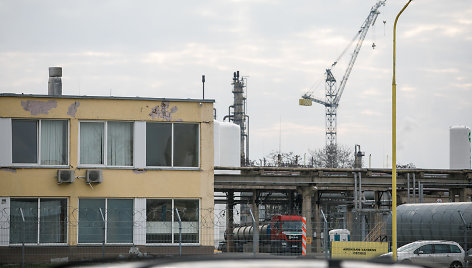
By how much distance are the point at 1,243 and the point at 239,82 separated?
83148 mm

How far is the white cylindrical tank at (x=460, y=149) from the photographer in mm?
62188

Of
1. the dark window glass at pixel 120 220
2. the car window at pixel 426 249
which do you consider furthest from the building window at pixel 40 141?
the car window at pixel 426 249

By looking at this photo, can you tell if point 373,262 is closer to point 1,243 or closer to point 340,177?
point 1,243

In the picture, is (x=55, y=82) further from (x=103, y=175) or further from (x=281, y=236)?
(x=281, y=236)

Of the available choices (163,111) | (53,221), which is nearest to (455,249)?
(163,111)

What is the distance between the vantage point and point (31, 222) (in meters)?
29.7

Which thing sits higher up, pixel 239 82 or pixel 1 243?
pixel 239 82

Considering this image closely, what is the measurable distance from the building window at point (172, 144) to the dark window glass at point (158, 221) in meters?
1.52

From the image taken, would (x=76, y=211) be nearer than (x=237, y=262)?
No

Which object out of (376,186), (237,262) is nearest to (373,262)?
(237,262)

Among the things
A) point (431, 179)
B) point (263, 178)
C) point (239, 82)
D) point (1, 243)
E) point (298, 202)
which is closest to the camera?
point (1, 243)

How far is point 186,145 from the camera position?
31.8 metres

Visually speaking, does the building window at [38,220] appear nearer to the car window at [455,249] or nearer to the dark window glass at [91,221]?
the dark window glass at [91,221]

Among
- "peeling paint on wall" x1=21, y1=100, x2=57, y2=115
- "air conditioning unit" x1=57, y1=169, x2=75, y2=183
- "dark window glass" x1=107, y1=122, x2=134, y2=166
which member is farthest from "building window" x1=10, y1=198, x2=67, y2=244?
"peeling paint on wall" x1=21, y1=100, x2=57, y2=115
